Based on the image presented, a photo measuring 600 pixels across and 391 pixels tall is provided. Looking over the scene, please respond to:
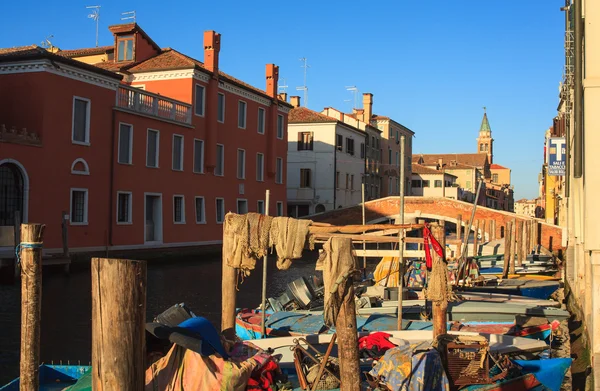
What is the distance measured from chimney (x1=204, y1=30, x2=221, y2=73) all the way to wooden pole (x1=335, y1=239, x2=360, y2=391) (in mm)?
22246

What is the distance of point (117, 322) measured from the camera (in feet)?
11.8

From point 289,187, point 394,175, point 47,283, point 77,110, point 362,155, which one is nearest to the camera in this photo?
point 47,283

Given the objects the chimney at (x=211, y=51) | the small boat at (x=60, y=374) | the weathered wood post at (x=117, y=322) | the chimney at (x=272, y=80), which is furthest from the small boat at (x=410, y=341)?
the chimney at (x=272, y=80)

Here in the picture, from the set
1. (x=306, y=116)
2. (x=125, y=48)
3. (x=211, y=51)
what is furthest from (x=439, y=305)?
(x=306, y=116)

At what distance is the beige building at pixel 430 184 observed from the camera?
179ft

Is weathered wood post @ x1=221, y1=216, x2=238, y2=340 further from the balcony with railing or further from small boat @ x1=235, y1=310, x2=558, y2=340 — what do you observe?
Result: the balcony with railing

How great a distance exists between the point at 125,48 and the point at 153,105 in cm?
490

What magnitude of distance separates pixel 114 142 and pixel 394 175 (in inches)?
1201

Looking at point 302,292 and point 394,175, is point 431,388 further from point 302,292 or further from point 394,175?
point 394,175

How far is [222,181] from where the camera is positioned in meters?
27.5

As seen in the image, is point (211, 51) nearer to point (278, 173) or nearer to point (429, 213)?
point (278, 173)

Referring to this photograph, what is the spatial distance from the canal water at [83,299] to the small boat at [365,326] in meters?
2.58

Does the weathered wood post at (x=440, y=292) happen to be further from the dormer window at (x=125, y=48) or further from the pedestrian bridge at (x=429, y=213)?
the pedestrian bridge at (x=429, y=213)

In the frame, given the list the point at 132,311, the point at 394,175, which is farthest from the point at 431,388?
the point at 394,175
